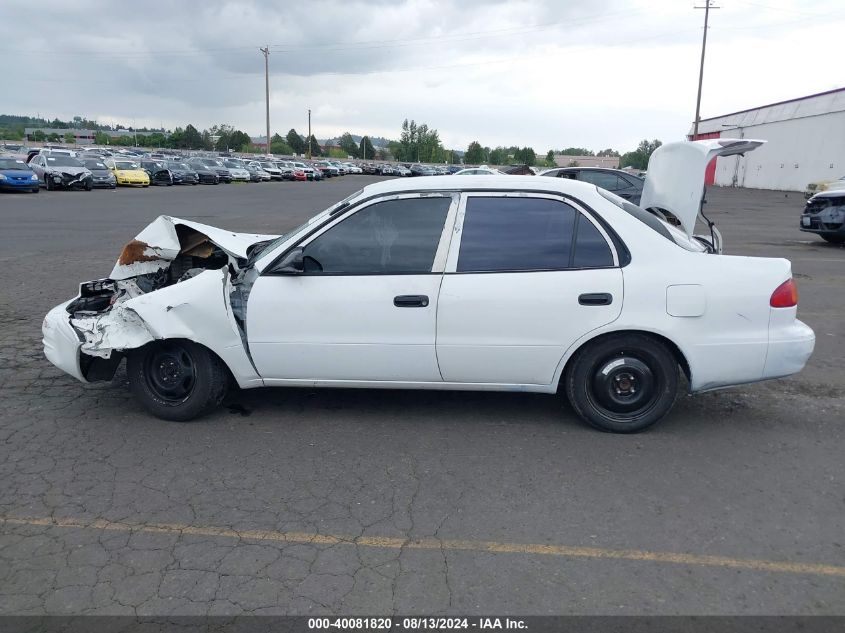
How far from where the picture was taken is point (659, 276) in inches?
170

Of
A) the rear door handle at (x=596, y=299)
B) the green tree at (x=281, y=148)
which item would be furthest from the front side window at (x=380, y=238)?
the green tree at (x=281, y=148)

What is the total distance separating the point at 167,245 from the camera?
5457mm

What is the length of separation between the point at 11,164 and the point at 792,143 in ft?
152

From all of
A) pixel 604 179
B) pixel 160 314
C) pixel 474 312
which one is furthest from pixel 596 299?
pixel 604 179

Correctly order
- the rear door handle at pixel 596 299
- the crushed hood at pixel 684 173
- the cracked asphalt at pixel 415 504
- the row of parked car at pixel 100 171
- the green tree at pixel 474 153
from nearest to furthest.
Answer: the cracked asphalt at pixel 415 504 → the rear door handle at pixel 596 299 → the crushed hood at pixel 684 173 → the row of parked car at pixel 100 171 → the green tree at pixel 474 153

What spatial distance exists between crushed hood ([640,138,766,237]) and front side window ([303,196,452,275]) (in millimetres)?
2280

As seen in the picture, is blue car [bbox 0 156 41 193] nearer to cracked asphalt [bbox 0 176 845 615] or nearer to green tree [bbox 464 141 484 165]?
cracked asphalt [bbox 0 176 845 615]

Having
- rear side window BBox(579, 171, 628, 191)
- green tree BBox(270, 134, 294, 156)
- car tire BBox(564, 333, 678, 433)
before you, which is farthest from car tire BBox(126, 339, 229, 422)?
green tree BBox(270, 134, 294, 156)

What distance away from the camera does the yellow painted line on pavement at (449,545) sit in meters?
3.12

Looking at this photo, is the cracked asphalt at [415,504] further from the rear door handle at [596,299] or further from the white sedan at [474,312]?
the rear door handle at [596,299]

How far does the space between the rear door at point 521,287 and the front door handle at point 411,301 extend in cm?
12

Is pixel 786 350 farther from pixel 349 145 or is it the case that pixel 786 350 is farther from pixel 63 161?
pixel 349 145

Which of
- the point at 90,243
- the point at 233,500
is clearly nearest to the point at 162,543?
the point at 233,500

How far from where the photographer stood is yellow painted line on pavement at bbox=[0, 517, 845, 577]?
3119 millimetres
